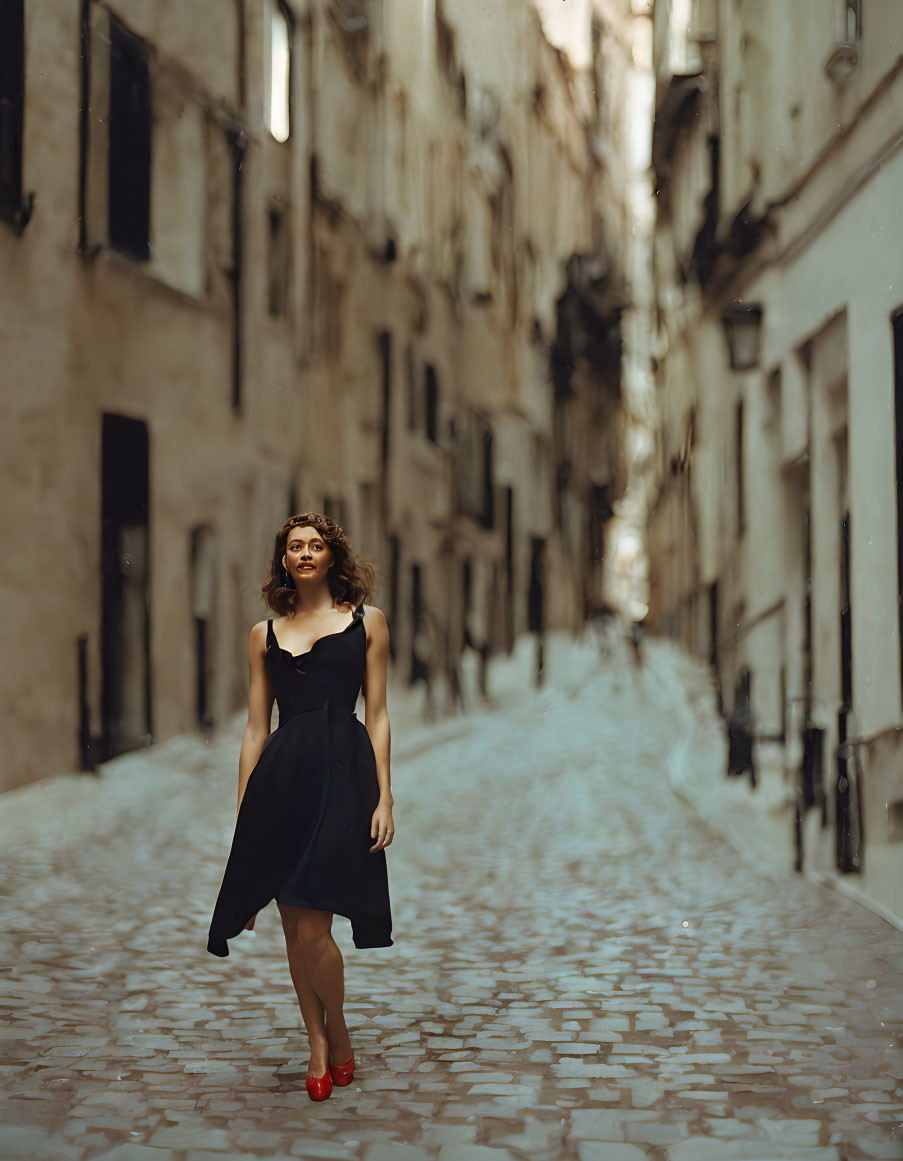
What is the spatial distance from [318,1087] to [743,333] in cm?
403

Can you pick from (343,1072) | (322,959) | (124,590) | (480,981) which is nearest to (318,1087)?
(343,1072)

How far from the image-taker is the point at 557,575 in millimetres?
6742

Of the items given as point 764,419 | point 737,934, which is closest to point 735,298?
point 764,419

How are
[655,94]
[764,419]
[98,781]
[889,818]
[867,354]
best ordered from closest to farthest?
[889,818] → [867,354] → [98,781] → [764,419] → [655,94]

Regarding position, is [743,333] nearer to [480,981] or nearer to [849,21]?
[849,21]

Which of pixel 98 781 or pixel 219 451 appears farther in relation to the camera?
pixel 219 451

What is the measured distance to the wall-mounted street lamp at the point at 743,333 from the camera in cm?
611

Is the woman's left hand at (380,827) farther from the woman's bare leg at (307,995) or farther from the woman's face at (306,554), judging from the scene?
the woman's face at (306,554)

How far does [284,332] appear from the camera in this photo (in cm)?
668

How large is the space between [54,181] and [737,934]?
4.21m

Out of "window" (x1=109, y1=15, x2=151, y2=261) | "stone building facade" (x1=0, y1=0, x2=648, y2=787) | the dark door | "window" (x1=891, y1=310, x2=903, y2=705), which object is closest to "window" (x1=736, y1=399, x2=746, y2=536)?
"stone building facade" (x1=0, y1=0, x2=648, y2=787)

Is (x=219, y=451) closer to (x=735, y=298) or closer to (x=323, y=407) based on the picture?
(x=323, y=407)

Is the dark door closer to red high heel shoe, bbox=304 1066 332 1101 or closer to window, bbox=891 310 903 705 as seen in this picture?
red high heel shoe, bbox=304 1066 332 1101

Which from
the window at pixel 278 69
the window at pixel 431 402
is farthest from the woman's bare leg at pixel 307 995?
the window at pixel 278 69
